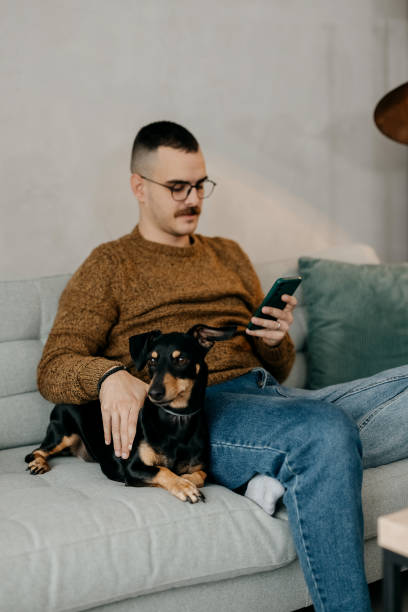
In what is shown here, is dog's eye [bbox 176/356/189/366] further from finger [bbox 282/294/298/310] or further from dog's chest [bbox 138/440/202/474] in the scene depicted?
finger [bbox 282/294/298/310]

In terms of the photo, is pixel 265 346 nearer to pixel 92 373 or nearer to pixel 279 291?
pixel 279 291

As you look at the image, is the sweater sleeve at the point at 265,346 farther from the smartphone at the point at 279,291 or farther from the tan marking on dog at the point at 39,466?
the tan marking on dog at the point at 39,466

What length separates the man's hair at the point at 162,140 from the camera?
2.11 m

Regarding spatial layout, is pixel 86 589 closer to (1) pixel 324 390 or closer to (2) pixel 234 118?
(1) pixel 324 390

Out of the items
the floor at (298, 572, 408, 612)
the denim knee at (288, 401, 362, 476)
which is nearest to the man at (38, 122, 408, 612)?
the denim knee at (288, 401, 362, 476)

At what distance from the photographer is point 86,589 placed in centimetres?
135

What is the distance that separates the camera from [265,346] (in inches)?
81.7

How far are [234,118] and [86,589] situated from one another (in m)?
2.18

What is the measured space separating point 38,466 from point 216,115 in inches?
69.3

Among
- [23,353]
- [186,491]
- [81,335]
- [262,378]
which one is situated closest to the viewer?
[186,491]

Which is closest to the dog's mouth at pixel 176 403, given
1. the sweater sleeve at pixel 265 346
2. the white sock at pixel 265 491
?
the white sock at pixel 265 491

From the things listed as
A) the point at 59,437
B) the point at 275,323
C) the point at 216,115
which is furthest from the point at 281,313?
the point at 216,115

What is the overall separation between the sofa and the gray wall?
1.11 metres

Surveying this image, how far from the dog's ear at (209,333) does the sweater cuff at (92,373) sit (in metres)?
0.20
